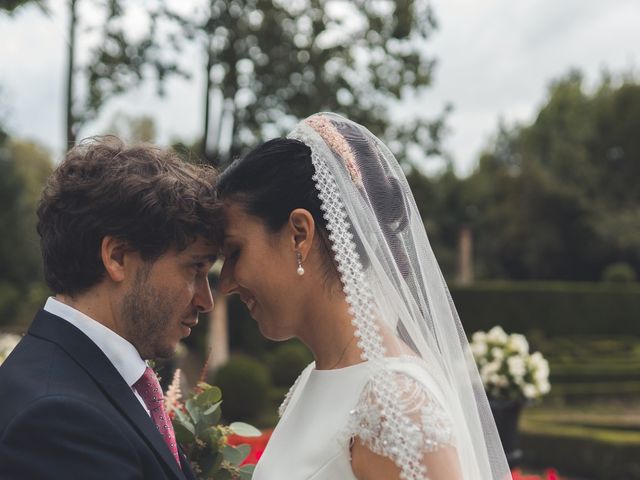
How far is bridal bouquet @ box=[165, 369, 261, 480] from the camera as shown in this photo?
265cm

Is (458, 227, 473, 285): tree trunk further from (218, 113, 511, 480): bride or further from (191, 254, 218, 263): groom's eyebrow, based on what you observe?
(191, 254, 218, 263): groom's eyebrow

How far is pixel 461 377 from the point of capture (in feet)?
8.90

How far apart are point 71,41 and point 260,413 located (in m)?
7.64

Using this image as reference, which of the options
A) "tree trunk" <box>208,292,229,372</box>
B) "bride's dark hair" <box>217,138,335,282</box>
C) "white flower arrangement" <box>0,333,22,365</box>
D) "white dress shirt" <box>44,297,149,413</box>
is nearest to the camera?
"white dress shirt" <box>44,297,149,413</box>

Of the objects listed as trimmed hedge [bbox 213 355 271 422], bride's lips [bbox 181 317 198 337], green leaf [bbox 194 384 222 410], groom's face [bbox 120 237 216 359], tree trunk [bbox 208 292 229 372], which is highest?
groom's face [bbox 120 237 216 359]

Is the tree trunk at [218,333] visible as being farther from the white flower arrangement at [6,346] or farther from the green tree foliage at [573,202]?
the green tree foliage at [573,202]

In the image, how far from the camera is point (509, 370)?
7824 mm

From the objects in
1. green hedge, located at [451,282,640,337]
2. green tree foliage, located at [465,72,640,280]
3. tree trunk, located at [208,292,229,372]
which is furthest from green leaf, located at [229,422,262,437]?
green tree foliage, located at [465,72,640,280]

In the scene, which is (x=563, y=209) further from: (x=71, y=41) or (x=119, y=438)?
Result: (x=119, y=438)

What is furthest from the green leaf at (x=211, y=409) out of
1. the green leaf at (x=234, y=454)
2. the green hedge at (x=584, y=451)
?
the green hedge at (x=584, y=451)

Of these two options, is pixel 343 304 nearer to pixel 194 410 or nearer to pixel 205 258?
pixel 205 258

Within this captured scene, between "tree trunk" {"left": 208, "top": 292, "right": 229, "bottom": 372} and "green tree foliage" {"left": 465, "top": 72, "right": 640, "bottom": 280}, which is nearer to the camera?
"tree trunk" {"left": 208, "top": 292, "right": 229, "bottom": 372}

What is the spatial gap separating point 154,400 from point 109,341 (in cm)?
30

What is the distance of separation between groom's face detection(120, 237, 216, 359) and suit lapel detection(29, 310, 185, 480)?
5.8 inches
